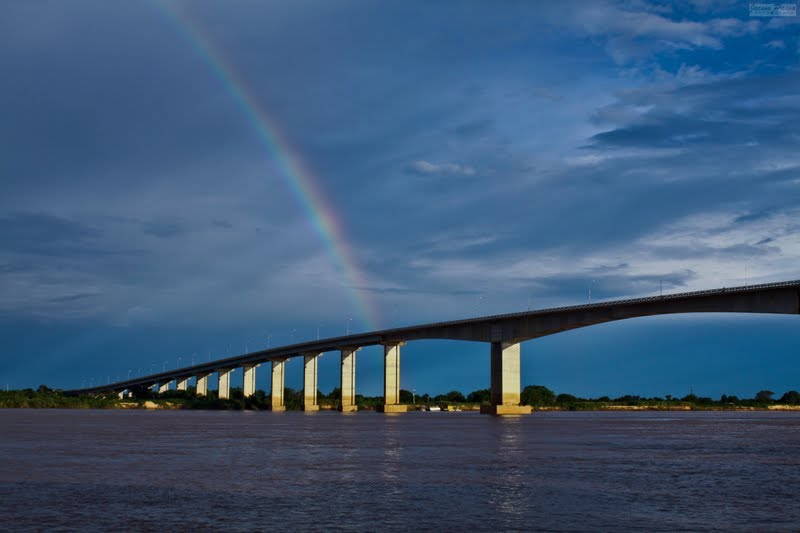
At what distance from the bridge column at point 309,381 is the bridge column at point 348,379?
12986 mm

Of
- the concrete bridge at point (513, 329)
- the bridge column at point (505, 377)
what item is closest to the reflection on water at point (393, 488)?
the concrete bridge at point (513, 329)

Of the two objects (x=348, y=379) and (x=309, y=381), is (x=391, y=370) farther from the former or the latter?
(x=309, y=381)

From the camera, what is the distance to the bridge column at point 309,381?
619ft

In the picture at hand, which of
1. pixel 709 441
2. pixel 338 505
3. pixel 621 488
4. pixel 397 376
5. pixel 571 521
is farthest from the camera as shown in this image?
pixel 397 376

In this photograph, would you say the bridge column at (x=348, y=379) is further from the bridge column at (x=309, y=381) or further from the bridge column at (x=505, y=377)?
the bridge column at (x=505, y=377)

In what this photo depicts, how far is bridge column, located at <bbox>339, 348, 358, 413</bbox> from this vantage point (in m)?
172

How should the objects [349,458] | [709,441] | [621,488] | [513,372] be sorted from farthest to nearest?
[513,372] < [709,441] < [349,458] < [621,488]

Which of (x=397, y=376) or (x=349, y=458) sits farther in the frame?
(x=397, y=376)

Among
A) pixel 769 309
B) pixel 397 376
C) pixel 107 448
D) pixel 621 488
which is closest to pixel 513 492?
pixel 621 488

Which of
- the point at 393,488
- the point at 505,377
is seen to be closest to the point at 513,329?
the point at 505,377

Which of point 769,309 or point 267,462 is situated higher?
point 769,309

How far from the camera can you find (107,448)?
4894cm

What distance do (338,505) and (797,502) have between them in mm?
13019

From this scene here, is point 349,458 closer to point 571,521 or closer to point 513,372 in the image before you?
point 571,521
